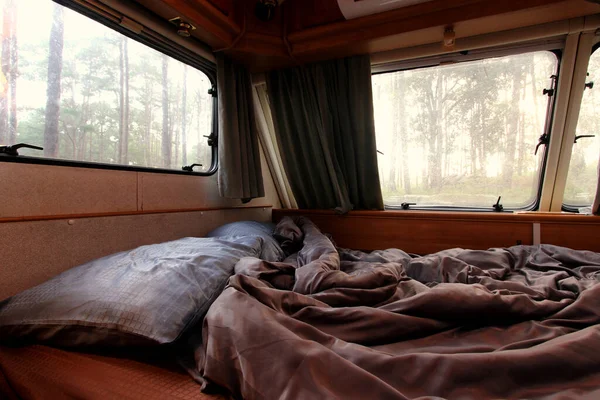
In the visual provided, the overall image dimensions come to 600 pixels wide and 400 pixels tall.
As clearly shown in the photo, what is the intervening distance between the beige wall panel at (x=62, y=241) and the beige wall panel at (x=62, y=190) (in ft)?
0.18

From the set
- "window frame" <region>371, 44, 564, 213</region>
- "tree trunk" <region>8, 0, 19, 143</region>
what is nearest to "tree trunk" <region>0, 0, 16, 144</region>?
"tree trunk" <region>8, 0, 19, 143</region>

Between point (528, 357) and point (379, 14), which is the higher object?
point (379, 14)

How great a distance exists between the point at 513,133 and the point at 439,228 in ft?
2.68

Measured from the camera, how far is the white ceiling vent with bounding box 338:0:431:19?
54.1 inches

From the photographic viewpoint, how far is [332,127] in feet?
6.48

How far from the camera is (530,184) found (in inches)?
70.7

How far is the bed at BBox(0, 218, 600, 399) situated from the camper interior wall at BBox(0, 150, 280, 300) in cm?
35

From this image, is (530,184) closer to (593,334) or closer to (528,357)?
(593,334)

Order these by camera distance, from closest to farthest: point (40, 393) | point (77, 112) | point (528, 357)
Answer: point (528, 357) → point (40, 393) → point (77, 112)

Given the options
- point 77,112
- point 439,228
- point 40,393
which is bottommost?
point 40,393

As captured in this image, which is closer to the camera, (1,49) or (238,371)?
(238,371)

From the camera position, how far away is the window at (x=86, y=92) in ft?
3.22

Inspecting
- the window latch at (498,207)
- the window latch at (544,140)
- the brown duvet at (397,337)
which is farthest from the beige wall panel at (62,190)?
the window latch at (544,140)

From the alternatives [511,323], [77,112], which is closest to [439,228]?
[511,323]
